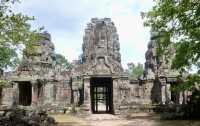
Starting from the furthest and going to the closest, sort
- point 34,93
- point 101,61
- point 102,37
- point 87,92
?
point 102,37
point 34,93
point 101,61
point 87,92

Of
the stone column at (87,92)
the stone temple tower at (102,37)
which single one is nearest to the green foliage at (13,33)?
the stone column at (87,92)

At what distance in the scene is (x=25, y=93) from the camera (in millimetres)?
38656

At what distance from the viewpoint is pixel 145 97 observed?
36125mm

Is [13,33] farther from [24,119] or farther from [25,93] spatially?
[25,93]

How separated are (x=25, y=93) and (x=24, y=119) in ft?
61.3

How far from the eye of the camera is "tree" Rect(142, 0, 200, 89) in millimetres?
14367

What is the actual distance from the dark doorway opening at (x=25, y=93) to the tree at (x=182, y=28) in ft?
77.1

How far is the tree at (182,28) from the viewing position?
47.1 feet

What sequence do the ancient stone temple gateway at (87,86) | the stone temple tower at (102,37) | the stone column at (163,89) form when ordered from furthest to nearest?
the stone temple tower at (102,37)
the stone column at (163,89)
the ancient stone temple gateway at (87,86)

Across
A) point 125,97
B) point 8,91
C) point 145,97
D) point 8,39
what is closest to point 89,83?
point 125,97

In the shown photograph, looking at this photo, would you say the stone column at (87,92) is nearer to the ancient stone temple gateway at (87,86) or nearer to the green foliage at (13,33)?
the ancient stone temple gateway at (87,86)

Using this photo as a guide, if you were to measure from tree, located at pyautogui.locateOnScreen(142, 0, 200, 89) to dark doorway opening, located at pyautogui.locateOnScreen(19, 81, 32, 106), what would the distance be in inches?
926

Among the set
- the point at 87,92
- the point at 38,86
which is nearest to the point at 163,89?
the point at 87,92

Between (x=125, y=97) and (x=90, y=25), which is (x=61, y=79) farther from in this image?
(x=90, y=25)
